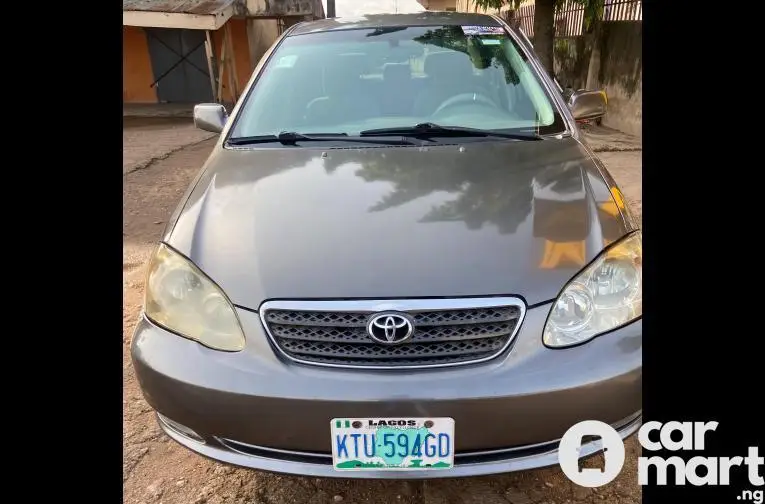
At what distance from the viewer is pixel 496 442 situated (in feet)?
4.97

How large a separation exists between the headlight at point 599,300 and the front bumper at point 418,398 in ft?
0.11

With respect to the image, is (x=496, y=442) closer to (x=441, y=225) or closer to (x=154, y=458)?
(x=441, y=225)

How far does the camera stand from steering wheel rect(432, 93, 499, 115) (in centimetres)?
256

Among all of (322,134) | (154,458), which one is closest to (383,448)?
(154,458)

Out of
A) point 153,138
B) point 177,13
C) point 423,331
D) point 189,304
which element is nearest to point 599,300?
point 423,331

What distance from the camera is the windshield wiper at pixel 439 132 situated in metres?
2.31

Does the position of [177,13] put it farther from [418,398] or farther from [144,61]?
[418,398]

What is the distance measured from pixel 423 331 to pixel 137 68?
13.4 meters

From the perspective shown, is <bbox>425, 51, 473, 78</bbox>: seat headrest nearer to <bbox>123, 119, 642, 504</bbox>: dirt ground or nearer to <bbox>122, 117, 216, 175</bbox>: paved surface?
<bbox>123, 119, 642, 504</bbox>: dirt ground

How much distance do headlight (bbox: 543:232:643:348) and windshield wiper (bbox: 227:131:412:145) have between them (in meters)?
0.97

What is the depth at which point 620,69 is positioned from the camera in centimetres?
836

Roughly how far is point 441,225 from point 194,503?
4.20 ft

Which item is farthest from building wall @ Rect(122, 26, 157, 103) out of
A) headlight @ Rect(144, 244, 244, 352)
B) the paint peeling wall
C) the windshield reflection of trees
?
headlight @ Rect(144, 244, 244, 352)
